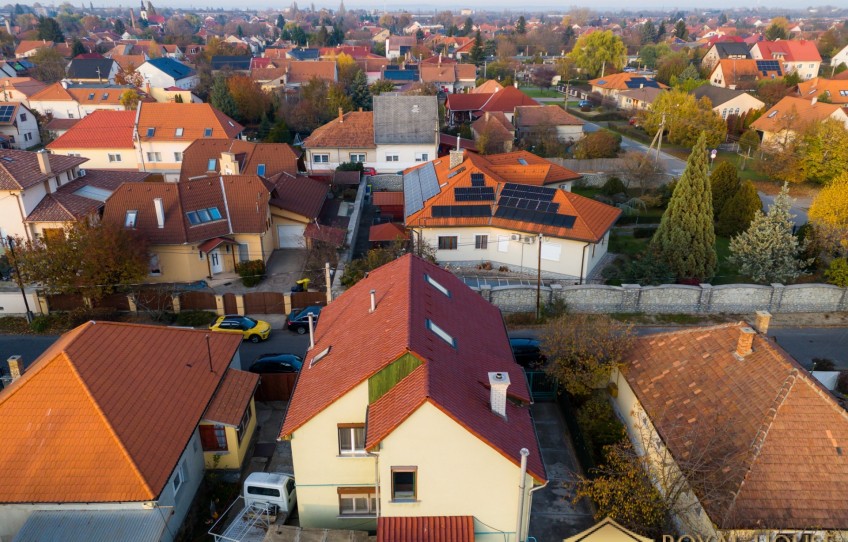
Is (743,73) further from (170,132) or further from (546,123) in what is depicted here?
(170,132)

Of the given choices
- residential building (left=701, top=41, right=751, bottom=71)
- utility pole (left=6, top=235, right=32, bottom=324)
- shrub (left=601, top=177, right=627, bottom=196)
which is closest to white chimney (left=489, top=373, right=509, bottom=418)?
utility pole (left=6, top=235, right=32, bottom=324)

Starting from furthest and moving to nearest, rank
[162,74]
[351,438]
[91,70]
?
[91,70] < [162,74] < [351,438]

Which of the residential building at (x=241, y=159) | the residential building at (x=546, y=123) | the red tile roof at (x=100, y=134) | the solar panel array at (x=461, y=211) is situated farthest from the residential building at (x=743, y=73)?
the red tile roof at (x=100, y=134)

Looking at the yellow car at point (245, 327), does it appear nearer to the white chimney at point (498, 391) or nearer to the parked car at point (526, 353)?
the parked car at point (526, 353)

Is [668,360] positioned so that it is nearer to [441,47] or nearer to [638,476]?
[638,476]

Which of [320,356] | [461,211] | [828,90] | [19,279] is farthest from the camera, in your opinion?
[828,90]

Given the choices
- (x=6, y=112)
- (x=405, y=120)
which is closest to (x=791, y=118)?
(x=405, y=120)

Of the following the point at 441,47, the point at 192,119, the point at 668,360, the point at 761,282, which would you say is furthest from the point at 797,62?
the point at 668,360
